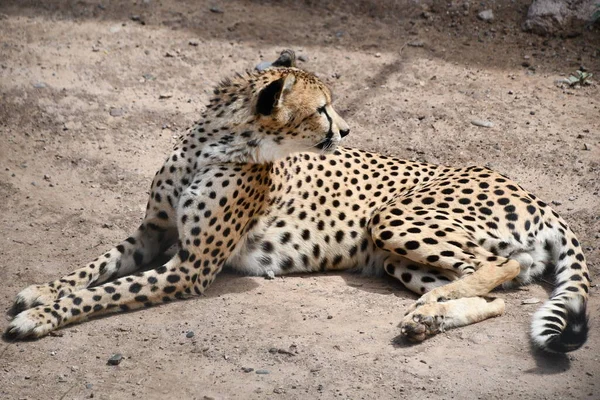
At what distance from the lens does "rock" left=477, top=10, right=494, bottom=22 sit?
950cm

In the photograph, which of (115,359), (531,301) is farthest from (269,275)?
(531,301)

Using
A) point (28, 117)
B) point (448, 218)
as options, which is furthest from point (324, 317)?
point (28, 117)

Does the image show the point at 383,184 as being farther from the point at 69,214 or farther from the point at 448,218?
the point at 69,214

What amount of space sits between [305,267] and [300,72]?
53.3 inches

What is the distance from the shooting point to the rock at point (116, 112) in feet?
26.6

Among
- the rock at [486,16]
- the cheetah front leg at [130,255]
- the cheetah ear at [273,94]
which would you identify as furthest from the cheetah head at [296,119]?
the rock at [486,16]

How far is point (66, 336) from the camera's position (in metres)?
5.19

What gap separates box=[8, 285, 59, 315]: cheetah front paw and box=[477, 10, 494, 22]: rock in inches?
232

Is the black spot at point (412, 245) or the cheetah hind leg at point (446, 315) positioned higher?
the black spot at point (412, 245)

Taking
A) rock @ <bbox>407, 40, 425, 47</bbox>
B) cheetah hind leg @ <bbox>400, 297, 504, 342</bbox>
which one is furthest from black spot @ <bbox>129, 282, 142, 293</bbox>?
rock @ <bbox>407, 40, 425, 47</bbox>

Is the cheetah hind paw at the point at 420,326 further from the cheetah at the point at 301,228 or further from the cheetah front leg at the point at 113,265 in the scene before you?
the cheetah front leg at the point at 113,265

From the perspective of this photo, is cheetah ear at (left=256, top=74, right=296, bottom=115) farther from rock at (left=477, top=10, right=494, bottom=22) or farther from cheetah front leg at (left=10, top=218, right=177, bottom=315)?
rock at (left=477, top=10, right=494, bottom=22)

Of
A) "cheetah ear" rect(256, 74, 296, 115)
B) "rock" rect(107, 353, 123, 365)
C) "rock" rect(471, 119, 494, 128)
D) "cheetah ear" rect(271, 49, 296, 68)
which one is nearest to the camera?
"rock" rect(107, 353, 123, 365)

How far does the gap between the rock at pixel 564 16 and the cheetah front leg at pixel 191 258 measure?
472cm
